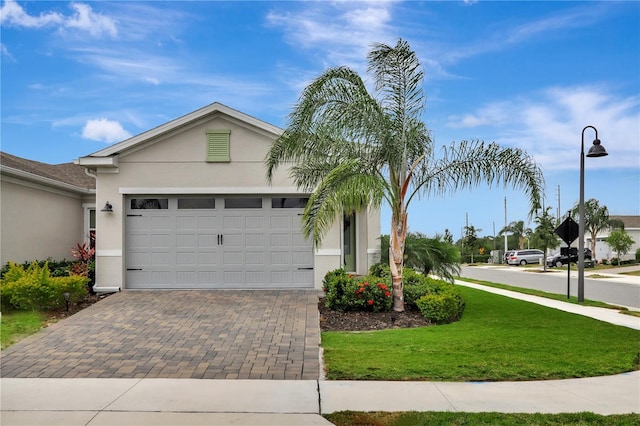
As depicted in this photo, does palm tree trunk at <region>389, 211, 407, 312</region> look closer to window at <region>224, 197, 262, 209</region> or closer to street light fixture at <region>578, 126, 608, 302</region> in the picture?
window at <region>224, 197, 262, 209</region>

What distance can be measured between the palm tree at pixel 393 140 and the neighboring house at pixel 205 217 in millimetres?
2806

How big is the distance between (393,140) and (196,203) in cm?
633

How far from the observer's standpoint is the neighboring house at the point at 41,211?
13.4 m

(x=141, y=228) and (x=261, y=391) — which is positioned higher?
(x=141, y=228)

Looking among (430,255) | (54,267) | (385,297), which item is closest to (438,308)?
(385,297)

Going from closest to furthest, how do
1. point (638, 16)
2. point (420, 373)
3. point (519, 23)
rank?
1. point (420, 373)
2. point (638, 16)
3. point (519, 23)

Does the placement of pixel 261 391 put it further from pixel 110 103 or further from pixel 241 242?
pixel 110 103

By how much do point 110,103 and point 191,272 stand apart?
5624 millimetres

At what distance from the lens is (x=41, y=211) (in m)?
15.0

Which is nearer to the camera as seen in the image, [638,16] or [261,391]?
[261,391]

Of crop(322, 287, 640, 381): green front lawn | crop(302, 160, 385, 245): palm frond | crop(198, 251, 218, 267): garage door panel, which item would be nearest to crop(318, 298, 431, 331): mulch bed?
crop(322, 287, 640, 381): green front lawn

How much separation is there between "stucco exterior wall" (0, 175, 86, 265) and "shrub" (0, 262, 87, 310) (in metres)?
2.45

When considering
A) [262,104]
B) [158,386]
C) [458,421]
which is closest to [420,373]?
[458,421]

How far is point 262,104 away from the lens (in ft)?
50.1
